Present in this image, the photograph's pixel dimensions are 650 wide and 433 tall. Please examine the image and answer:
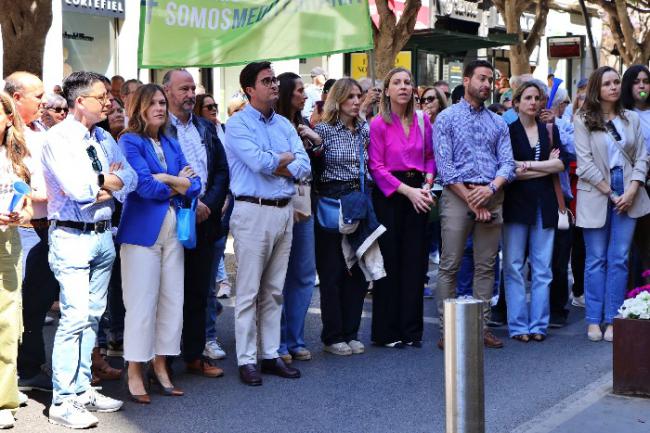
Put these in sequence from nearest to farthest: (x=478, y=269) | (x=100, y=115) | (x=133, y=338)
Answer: (x=100, y=115), (x=133, y=338), (x=478, y=269)

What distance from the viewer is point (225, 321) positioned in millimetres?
9641

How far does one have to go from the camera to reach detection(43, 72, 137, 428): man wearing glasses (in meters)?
6.22

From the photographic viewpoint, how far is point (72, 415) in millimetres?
6254

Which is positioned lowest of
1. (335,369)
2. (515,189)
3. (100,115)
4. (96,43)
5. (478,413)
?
(335,369)

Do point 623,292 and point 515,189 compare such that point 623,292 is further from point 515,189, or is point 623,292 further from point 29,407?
point 29,407

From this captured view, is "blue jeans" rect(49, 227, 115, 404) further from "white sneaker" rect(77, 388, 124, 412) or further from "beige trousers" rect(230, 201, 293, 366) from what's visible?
"beige trousers" rect(230, 201, 293, 366)

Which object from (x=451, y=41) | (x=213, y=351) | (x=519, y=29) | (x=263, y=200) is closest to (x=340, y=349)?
(x=213, y=351)

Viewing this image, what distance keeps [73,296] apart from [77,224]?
411 mm

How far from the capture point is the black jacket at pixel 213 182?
754cm

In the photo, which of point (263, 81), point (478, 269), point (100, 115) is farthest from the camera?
point (478, 269)

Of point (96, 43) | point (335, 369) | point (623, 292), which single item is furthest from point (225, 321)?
point (96, 43)

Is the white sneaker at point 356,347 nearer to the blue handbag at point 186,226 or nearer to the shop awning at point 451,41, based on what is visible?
the blue handbag at point 186,226

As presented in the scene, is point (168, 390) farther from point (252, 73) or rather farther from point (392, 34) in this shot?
point (392, 34)

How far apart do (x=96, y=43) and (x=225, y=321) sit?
12.2 m
